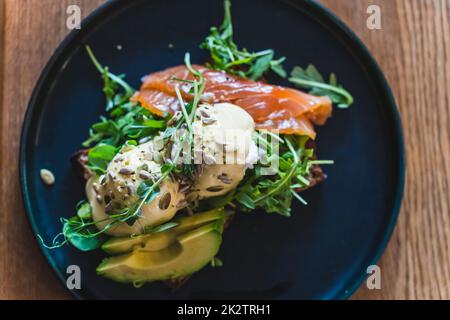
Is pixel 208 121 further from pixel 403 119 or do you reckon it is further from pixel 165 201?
pixel 403 119

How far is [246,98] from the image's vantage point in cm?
200

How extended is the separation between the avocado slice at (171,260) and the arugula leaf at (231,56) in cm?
62

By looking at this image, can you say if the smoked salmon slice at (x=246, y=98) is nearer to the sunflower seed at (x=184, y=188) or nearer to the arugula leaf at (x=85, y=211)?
the sunflower seed at (x=184, y=188)

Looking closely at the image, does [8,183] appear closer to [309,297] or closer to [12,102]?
[12,102]

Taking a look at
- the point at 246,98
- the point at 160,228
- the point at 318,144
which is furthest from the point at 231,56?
the point at 160,228

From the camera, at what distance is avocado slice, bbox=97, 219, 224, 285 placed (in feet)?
6.34

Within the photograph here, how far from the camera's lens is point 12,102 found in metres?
2.17

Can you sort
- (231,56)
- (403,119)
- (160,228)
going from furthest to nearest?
(403,119) → (231,56) → (160,228)

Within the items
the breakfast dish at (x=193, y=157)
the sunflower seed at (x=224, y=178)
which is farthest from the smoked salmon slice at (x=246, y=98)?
the sunflower seed at (x=224, y=178)

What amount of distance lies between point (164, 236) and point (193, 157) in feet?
1.25

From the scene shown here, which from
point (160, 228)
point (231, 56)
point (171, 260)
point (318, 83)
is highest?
point (231, 56)

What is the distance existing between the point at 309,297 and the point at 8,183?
4.31 feet

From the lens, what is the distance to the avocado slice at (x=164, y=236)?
1.94 metres
